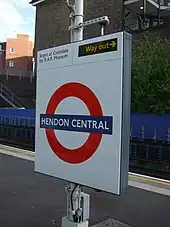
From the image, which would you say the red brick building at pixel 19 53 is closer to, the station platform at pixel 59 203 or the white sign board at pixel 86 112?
the station platform at pixel 59 203

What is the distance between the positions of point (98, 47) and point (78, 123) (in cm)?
72

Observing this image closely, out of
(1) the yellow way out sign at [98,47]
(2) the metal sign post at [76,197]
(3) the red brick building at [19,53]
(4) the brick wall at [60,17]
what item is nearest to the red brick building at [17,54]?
(3) the red brick building at [19,53]

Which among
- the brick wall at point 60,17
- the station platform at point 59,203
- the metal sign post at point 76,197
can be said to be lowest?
the station platform at point 59,203

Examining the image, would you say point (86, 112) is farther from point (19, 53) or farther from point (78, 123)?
point (19, 53)

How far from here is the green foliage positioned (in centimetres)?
1204

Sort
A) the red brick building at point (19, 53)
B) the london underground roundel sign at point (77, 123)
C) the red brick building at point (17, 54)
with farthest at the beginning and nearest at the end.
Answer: the red brick building at point (17, 54) → the red brick building at point (19, 53) → the london underground roundel sign at point (77, 123)

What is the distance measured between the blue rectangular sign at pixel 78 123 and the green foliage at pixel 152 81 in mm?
8982

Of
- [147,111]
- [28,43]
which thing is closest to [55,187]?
[147,111]

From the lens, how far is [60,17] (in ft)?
104

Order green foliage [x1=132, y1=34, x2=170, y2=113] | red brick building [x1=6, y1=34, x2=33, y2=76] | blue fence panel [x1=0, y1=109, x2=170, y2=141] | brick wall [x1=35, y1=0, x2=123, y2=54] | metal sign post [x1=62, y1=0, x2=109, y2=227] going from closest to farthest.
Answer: metal sign post [x1=62, y1=0, x2=109, y2=227], blue fence panel [x1=0, y1=109, x2=170, y2=141], green foliage [x1=132, y1=34, x2=170, y2=113], brick wall [x1=35, y1=0, x2=123, y2=54], red brick building [x1=6, y1=34, x2=33, y2=76]

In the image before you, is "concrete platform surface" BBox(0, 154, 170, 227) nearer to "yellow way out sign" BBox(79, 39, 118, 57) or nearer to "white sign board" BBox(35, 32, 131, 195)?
"white sign board" BBox(35, 32, 131, 195)

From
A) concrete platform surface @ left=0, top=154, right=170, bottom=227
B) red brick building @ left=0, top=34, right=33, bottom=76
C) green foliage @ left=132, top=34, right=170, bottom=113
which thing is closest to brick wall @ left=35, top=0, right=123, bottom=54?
green foliage @ left=132, top=34, right=170, bottom=113

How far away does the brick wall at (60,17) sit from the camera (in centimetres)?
2527

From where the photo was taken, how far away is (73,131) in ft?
10.1
